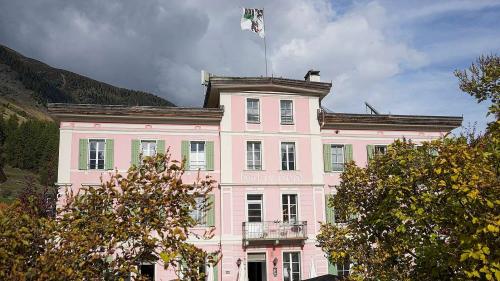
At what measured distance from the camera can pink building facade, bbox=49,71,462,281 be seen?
2520cm

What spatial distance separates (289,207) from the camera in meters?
26.4

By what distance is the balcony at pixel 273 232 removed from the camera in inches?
992

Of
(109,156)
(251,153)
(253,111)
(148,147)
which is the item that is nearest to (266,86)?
(253,111)

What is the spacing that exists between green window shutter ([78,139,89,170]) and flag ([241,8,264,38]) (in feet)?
36.5

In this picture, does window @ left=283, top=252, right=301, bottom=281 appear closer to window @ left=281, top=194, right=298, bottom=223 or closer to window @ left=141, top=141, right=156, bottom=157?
window @ left=281, top=194, right=298, bottom=223

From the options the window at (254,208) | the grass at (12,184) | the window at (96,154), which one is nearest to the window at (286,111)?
the window at (254,208)

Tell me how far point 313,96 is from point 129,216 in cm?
2148

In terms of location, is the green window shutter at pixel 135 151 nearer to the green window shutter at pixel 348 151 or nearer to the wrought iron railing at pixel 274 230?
the wrought iron railing at pixel 274 230

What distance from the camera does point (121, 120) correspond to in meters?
25.7

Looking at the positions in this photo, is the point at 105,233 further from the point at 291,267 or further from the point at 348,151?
the point at 348,151

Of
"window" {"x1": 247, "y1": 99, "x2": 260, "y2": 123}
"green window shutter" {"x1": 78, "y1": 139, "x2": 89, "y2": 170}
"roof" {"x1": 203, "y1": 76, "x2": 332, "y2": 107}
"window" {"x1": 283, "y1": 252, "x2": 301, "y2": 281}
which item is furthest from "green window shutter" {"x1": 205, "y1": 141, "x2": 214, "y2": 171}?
"green window shutter" {"x1": 78, "y1": 139, "x2": 89, "y2": 170}

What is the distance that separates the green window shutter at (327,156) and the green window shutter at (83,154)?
12.8m

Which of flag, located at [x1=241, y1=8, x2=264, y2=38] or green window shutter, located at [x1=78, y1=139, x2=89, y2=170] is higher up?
flag, located at [x1=241, y1=8, x2=264, y2=38]

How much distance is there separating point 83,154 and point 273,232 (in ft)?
34.7
